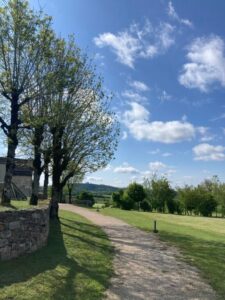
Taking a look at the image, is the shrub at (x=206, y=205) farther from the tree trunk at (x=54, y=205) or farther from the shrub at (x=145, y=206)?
the tree trunk at (x=54, y=205)

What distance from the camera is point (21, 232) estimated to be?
1103 centimetres

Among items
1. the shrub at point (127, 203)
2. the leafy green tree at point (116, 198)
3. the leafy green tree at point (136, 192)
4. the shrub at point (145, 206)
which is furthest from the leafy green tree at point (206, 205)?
the leafy green tree at point (116, 198)

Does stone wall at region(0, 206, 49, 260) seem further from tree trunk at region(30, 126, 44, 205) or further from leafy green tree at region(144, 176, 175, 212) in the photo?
leafy green tree at region(144, 176, 175, 212)

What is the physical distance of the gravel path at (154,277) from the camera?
8.71 metres

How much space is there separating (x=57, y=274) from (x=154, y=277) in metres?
2.60

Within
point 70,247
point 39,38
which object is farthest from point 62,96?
point 70,247

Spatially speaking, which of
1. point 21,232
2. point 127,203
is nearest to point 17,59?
point 21,232

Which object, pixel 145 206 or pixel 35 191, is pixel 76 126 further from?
pixel 145 206

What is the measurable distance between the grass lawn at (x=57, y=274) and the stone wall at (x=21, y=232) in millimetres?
251

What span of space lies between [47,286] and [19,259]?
7.65 ft

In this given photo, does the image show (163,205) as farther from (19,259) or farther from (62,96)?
(19,259)

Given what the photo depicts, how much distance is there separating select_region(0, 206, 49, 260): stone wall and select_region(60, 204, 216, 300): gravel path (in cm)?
257

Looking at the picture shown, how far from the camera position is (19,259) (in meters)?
10.6

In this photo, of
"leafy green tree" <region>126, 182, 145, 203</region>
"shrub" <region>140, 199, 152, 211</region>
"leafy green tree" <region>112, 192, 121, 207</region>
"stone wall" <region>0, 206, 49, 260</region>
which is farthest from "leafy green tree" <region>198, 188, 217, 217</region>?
"stone wall" <region>0, 206, 49, 260</region>
